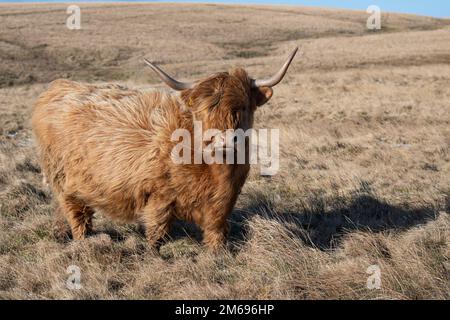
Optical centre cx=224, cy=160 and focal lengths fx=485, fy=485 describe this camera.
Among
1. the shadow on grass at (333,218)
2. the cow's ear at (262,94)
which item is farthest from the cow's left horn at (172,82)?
the shadow on grass at (333,218)

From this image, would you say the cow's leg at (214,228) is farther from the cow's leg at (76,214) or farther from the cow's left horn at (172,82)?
the cow's leg at (76,214)

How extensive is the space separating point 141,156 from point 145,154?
46mm

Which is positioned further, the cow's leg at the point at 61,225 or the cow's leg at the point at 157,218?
the cow's leg at the point at 61,225

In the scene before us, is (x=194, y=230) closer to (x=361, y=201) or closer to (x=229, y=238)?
(x=229, y=238)

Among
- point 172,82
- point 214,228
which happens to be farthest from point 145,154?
point 214,228

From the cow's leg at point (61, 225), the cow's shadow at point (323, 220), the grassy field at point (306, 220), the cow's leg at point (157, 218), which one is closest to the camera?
the grassy field at point (306, 220)

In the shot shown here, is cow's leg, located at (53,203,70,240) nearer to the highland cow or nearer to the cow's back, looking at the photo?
the highland cow

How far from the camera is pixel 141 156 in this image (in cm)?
464

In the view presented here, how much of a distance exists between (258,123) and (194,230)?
8.89 meters

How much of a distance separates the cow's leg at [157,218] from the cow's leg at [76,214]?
0.86m

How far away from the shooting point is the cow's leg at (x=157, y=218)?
15.2ft

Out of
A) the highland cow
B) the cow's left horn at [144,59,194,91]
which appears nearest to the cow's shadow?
the highland cow

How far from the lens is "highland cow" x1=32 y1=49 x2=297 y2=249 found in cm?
439

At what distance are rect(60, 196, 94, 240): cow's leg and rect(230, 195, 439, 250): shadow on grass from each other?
160cm
